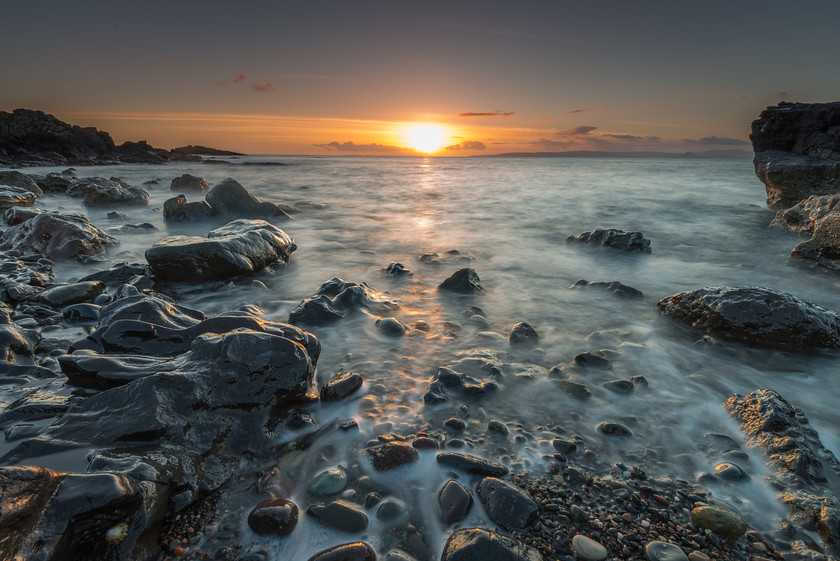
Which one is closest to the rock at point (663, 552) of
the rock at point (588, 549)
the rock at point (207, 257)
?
the rock at point (588, 549)

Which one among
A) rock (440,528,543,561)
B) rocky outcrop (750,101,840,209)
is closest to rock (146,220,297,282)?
rock (440,528,543,561)

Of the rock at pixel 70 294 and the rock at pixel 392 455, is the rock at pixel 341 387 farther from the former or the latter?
the rock at pixel 70 294

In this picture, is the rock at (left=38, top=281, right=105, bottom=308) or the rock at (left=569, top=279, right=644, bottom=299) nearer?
the rock at (left=38, top=281, right=105, bottom=308)

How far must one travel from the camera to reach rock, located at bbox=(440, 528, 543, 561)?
5.46 feet

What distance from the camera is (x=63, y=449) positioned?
1985 mm

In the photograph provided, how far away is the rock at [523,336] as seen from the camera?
3.92 metres

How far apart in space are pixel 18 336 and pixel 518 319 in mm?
4539

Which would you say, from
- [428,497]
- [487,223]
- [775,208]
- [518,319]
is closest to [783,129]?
[775,208]

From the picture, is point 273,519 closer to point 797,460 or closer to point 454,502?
point 454,502

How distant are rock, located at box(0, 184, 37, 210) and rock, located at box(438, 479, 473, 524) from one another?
44.3ft

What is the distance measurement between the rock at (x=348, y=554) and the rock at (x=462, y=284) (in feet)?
12.7

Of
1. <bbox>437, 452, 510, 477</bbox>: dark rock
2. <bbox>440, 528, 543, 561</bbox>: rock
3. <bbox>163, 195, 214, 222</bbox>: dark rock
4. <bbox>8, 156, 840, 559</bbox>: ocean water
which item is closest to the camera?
<bbox>440, 528, 543, 561</bbox>: rock

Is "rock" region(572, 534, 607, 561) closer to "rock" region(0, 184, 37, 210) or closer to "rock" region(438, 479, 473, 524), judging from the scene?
"rock" region(438, 479, 473, 524)

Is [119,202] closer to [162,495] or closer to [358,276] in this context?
[358,276]
